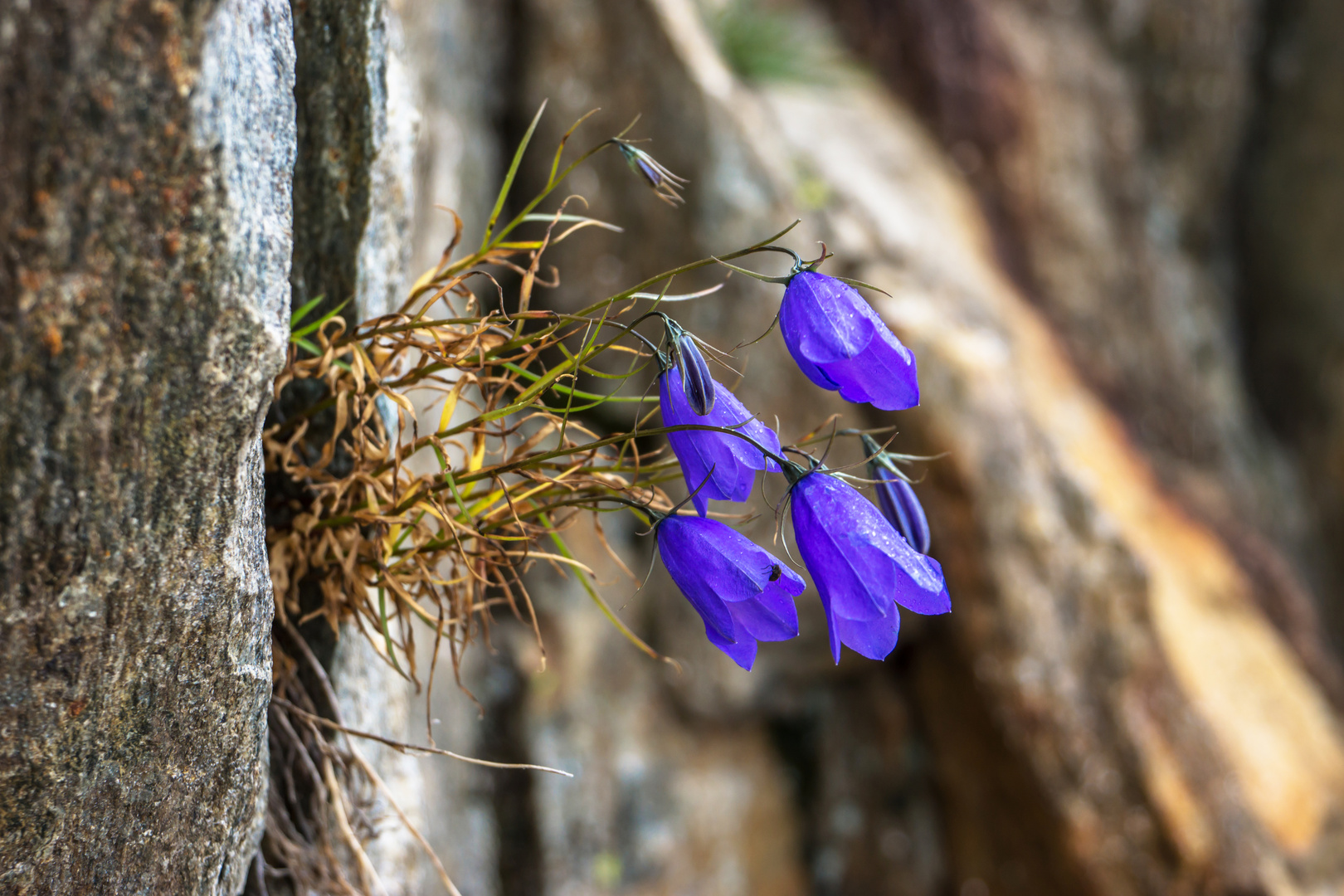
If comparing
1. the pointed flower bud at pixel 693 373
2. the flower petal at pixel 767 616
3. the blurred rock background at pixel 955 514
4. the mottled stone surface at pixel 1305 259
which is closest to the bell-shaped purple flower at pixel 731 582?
the flower petal at pixel 767 616

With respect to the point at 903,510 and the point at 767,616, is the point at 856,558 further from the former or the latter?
the point at 903,510

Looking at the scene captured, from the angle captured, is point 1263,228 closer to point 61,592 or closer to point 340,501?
point 340,501

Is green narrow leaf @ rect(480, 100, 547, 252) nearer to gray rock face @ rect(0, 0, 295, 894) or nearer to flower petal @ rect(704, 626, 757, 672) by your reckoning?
gray rock face @ rect(0, 0, 295, 894)

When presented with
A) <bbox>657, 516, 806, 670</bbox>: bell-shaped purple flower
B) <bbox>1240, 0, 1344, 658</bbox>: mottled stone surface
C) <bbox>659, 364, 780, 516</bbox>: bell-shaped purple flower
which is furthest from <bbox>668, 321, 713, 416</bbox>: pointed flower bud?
<bbox>1240, 0, 1344, 658</bbox>: mottled stone surface

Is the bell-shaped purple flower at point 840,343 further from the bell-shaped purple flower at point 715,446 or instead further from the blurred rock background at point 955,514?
the blurred rock background at point 955,514

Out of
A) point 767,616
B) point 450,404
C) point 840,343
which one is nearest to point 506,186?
point 450,404
